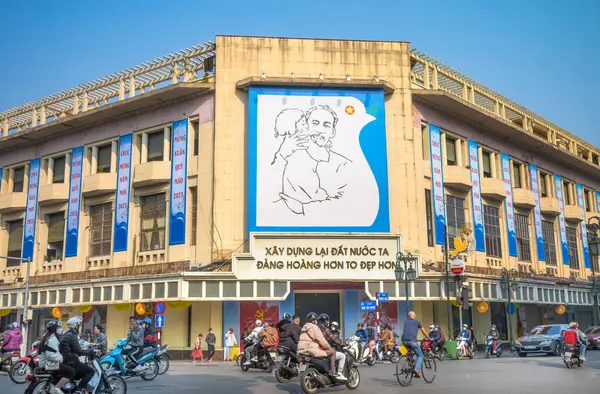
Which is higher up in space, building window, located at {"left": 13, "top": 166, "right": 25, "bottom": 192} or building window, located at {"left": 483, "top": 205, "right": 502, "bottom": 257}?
building window, located at {"left": 13, "top": 166, "right": 25, "bottom": 192}

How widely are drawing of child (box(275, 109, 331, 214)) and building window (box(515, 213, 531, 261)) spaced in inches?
615

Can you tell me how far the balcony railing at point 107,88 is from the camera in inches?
1251

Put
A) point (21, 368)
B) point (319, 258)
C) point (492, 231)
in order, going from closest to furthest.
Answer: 1. point (21, 368)
2. point (319, 258)
3. point (492, 231)

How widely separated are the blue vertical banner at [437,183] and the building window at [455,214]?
0.93 meters

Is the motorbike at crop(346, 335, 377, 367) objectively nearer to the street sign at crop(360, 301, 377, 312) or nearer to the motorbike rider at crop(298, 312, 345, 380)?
the street sign at crop(360, 301, 377, 312)

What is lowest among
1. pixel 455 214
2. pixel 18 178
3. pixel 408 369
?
pixel 408 369

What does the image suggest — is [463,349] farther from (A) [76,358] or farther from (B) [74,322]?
(A) [76,358]

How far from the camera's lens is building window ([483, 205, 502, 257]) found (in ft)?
117

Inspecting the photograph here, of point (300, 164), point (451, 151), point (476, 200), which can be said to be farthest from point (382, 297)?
point (451, 151)

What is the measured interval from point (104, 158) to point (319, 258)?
13981mm

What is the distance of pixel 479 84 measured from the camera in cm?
3769

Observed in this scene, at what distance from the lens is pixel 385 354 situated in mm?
25297

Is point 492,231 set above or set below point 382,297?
above

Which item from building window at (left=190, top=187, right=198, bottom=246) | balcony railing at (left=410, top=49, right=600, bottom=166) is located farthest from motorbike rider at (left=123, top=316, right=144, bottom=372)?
balcony railing at (left=410, top=49, right=600, bottom=166)
